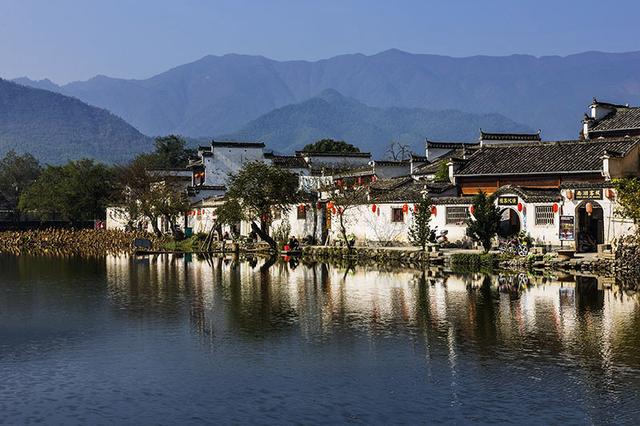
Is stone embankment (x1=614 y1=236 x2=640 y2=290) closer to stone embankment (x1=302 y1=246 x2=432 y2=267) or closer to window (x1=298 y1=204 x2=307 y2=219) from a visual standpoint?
stone embankment (x1=302 y1=246 x2=432 y2=267)

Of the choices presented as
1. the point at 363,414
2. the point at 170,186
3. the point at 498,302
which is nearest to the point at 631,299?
the point at 498,302

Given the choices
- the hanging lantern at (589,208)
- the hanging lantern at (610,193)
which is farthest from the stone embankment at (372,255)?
the hanging lantern at (610,193)

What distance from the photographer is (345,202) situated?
53.8 meters

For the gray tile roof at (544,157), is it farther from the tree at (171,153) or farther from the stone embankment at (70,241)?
the tree at (171,153)

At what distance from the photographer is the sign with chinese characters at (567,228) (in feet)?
132

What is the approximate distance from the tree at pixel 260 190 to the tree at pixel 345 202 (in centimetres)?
302

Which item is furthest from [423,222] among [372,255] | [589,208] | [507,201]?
[589,208]

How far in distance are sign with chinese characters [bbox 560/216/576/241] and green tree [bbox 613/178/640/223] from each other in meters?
2.67

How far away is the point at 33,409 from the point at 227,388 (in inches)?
137

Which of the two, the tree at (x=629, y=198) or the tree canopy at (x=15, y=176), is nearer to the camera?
the tree at (x=629, y=198)

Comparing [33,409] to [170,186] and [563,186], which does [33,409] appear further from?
[170,186]

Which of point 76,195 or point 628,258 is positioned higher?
point 76,195

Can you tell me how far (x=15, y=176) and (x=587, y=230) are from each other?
97.3 metres

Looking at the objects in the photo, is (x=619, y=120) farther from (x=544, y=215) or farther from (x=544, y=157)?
(x=544, y=215)
